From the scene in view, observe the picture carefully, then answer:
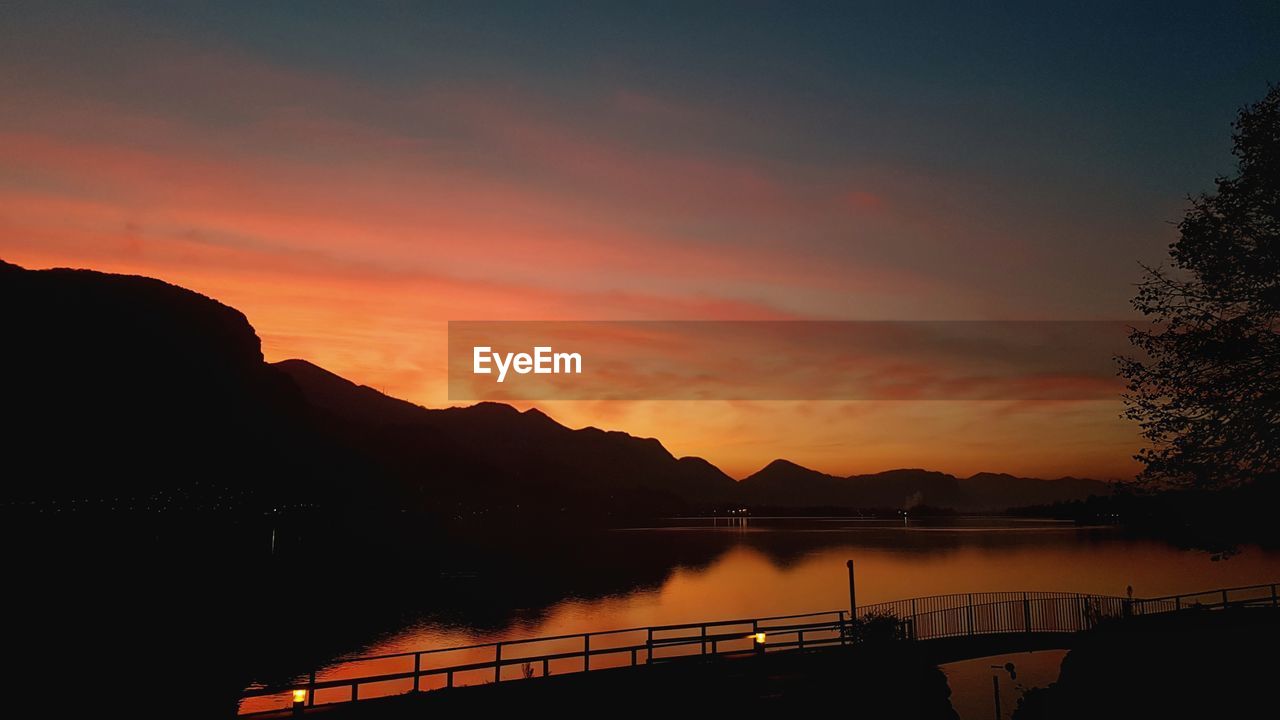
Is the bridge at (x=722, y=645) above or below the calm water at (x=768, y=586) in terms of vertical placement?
above

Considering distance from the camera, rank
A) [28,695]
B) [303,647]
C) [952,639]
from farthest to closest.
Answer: [303,647]
[952,639]
[28,695]

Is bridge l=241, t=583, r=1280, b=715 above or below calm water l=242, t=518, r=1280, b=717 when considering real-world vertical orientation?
above

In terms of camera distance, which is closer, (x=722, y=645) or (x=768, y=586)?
(x=722, y=645)

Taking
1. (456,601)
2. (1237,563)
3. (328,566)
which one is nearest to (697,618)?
(456,601)

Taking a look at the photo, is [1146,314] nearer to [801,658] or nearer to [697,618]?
[801,658]

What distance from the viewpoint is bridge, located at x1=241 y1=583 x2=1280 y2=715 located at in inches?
1152

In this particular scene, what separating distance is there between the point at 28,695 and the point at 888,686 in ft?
86.8

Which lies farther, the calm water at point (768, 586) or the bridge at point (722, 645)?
the calm water at point (768, 586)

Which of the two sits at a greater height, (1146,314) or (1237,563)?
(1146,314)

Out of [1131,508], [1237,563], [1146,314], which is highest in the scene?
[1146,314]

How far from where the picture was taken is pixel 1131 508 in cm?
2756

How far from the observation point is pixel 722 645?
81.1 metres

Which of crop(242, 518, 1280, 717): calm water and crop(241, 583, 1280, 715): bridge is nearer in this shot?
crop(241, 583, 1280, 715): bridge

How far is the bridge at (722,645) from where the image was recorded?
96.0 ft
